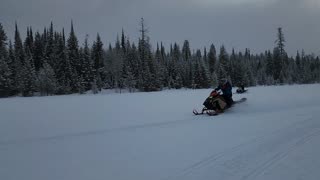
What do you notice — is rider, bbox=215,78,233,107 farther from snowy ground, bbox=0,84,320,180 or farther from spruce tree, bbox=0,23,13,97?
spruce tree, bbox=0,23,13,97

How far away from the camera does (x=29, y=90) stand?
60312 mm

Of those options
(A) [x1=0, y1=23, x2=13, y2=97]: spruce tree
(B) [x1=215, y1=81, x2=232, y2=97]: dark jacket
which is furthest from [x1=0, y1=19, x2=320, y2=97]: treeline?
(B) [x1=215, y1=81, x2=232, y2=97]: dark jacket

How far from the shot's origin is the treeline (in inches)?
2393

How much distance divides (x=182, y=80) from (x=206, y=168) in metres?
76.3

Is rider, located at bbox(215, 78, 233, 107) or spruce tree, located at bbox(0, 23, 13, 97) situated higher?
spruce tree, located at bbox(0, 23, 13, 97)

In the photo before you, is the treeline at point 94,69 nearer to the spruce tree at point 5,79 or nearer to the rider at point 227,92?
the spruce tree at point 5,79

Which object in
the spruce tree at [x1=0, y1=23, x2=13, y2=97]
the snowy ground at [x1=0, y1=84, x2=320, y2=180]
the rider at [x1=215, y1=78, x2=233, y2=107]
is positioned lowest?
the snowy ground at [x1=0, y1=84, x2=320, y2=180]

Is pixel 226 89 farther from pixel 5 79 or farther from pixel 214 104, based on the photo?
pixel 5 79

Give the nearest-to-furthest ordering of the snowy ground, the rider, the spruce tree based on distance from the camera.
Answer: the snowy ground, the rider, the spruce tree

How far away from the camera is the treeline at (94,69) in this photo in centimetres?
6078

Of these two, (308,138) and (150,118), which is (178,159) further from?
(150,118)

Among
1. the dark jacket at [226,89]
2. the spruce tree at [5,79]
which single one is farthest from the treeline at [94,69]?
the dark jacket at [226,89]

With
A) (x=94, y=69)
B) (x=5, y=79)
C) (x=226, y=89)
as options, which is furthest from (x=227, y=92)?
(x=94, y=69)

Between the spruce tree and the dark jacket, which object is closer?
the dark jacket
